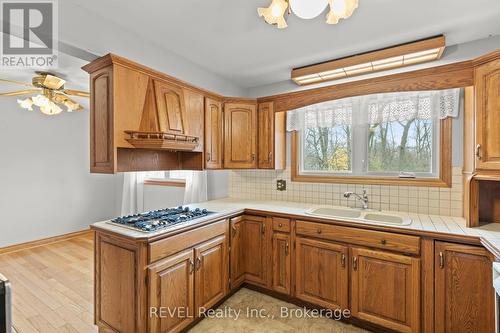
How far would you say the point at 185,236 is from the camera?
1947 mm

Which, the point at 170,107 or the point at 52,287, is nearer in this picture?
the point at 170,107

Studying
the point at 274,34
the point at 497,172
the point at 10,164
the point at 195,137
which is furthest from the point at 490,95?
the point at 10,164

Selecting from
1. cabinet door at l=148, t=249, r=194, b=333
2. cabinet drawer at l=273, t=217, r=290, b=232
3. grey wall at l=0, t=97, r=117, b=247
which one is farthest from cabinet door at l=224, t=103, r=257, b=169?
grey wall at l=0, t=97, r=117, b=247

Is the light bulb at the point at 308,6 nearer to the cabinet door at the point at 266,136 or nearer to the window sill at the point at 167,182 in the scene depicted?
the cabinet door at the point at 266,136

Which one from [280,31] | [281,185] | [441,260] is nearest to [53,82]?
[280,31]

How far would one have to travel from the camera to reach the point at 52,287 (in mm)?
2744

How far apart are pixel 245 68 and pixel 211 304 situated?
250 cm

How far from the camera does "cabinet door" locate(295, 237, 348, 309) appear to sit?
2141mm

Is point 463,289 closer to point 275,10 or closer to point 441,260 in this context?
point 441,260

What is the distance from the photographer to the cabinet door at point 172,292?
171 centimetres

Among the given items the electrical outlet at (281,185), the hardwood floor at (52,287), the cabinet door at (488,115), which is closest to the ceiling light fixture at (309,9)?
the cabinet door at (488,115)

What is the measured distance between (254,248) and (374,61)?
2.21 metres

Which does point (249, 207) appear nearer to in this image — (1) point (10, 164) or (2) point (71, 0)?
(2) point (71, 0)

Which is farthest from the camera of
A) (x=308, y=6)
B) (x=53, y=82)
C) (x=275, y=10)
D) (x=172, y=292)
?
(x=53, y=82)
